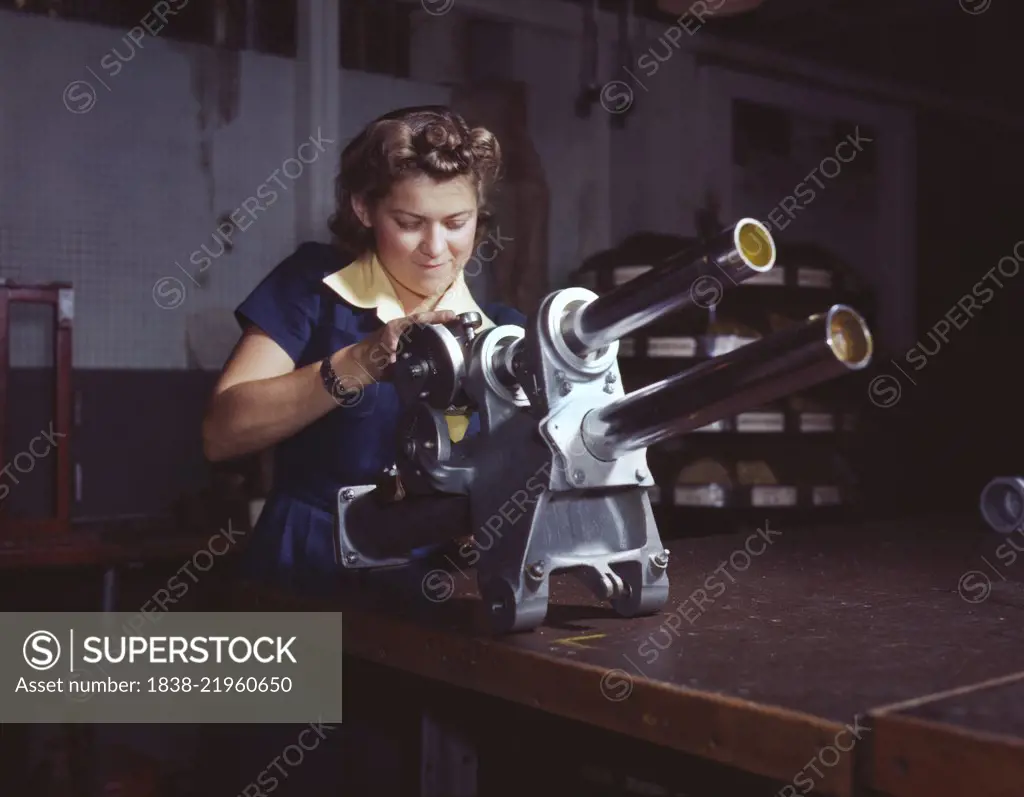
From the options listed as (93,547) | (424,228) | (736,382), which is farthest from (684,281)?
(93,547)

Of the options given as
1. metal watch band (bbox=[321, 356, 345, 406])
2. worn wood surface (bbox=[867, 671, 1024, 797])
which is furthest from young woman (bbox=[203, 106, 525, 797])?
worn wood surface (bbox=[867, 671, 1024, 797])

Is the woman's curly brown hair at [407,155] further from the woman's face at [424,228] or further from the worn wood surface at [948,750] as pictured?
the worn wood surface at [948,750]

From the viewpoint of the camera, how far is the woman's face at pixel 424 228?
1709mm

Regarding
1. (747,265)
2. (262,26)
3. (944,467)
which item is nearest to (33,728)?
(262,26)

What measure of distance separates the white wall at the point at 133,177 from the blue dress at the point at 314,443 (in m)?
1.86

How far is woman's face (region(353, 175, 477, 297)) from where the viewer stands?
171 centimetres

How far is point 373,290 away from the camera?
5.88ft

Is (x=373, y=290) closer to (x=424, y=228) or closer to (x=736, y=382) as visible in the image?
(x=424, y=228)

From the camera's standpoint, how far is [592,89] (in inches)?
176

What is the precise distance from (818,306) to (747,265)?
9.56ft

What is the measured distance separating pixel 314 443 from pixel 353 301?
0.75ft

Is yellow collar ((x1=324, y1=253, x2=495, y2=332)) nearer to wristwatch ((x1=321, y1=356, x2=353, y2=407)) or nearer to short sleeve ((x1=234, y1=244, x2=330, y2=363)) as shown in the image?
short sleeve ((x1=234, y1=244, x2=330, y2=363))

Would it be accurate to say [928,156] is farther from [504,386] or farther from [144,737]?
[504,386]

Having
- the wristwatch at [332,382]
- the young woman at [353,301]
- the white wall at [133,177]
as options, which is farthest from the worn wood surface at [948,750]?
the white wall at [133,177]
